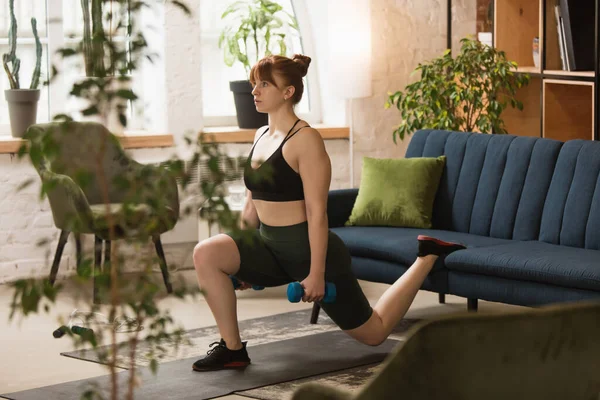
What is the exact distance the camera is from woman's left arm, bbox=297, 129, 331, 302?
4270mm

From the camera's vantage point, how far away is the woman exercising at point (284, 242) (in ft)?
14.1

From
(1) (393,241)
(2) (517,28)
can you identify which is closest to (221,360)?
(1) (393,241)

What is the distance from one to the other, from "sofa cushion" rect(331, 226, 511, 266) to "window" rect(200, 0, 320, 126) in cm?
227

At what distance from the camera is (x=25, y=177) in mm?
6652

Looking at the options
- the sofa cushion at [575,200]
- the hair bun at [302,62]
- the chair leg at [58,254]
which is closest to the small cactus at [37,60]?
the chair leg at [58,254]

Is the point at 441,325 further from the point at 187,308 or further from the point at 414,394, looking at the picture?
the point at 187,308

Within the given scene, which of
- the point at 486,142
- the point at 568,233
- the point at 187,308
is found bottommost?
the point at 187,308

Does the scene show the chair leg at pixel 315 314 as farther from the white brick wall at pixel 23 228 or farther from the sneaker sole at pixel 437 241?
the white brick wall at pixel 23 228

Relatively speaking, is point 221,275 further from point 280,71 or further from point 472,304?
point 472,304

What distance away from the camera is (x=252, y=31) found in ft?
24.2

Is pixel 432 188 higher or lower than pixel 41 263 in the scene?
higher

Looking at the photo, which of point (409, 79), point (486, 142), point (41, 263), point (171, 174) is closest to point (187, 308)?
point (41, 263)

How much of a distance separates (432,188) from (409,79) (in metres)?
1.98

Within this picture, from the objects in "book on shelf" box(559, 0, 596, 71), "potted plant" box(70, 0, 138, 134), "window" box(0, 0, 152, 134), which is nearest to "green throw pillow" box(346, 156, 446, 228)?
"book on shelf" box(559, 0, 596, 71)
